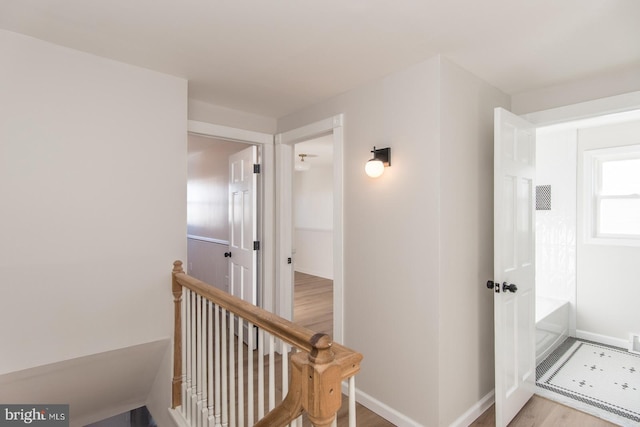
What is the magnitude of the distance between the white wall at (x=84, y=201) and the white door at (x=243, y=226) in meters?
1.01

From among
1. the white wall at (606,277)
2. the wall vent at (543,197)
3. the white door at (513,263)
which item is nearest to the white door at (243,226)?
the white door at (513,263)

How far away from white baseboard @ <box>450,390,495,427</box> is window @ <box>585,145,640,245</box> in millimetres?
2375

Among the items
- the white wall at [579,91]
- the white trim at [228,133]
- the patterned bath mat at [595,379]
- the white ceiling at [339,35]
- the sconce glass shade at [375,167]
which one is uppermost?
the white ceiling at [339,35]

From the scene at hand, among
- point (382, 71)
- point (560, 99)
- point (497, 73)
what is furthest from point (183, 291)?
point (560, 99)

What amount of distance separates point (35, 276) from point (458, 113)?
2.74 meters

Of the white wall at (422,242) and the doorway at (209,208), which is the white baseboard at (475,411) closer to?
the white wall at (422,242)

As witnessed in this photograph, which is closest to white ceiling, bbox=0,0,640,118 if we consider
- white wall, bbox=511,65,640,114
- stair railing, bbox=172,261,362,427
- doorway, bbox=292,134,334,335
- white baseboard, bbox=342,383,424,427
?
white wall, bbox=511,65,640,114

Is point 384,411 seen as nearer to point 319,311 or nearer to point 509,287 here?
point 509,287

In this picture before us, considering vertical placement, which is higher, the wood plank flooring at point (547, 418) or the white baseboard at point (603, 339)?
the white baseboard at point (603, 339)

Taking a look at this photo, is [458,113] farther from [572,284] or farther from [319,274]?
[319,274]

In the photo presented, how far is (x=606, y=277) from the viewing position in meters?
3.53

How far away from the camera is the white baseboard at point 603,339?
341 cm

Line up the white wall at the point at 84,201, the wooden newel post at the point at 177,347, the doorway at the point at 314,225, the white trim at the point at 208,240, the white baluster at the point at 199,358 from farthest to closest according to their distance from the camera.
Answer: the doorway at the point at 314,225, the white trim at the point at 208,240, the wooden newel post at the point at 177,347, the white baluster at the point at 199,358, the white wall at the point at 84,201

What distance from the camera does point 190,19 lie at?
1.65m
